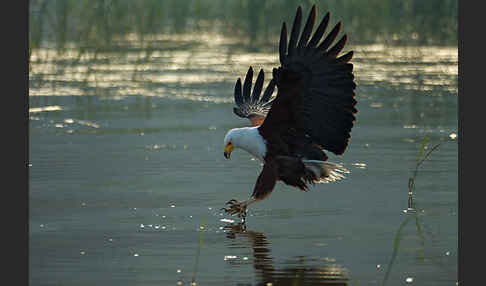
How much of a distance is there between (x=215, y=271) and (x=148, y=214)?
170 cm

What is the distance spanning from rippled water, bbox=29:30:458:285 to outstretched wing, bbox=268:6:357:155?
592 mm

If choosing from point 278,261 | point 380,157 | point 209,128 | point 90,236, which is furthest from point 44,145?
point 278,261

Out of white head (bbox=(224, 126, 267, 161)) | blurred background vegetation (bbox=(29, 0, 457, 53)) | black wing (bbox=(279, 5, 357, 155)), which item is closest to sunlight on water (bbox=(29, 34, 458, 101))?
blurred background vegetation (bbox=(29, 0, 457, 53))

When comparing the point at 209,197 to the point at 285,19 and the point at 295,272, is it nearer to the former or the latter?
the point at 295,272

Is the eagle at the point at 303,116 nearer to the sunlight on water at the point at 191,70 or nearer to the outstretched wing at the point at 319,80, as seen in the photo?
the outstretched wing at the point at 319,80

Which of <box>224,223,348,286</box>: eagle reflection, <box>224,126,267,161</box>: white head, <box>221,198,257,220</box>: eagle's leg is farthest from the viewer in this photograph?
<box>224,126,267,161</box>: white head

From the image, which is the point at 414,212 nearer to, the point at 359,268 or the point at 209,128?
the point at 359,268

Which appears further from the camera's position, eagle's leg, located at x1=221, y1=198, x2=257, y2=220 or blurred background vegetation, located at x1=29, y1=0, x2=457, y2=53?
blurred background vegetation, located at x1=29, y1=0, x2=457, y2=53

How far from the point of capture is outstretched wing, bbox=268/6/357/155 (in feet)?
25.0

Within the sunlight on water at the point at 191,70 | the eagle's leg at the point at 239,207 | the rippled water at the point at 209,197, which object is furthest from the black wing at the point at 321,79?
the sunlight on water at the point at 191,70

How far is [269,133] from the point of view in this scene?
307 inches

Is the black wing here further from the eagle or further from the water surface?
the water surface

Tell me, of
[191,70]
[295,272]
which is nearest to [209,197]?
[295,272]

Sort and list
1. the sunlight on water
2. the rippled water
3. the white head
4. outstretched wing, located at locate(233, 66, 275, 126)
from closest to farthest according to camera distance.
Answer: the rippled water, the white head, outstretched wing, located at locate(233, 66, 275, 126), the sunlight on water
